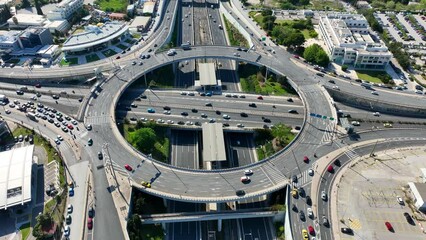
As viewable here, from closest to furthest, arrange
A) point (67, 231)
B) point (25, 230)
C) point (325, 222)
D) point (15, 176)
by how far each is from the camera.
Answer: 1. point (67, 231)
2. point (325, 222)
3. point (25, 230)
4. point (15, 176)

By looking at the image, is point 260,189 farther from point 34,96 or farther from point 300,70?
point 34,96

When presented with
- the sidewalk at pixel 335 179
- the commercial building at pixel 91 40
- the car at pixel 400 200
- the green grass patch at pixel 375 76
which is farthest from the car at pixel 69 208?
the green grass patch at pixel 375 76

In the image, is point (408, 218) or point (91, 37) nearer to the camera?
point (408, 218)

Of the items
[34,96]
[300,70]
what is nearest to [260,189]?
[300,70]

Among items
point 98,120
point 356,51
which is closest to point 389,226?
point 356,51

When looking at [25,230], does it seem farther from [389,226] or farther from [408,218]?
[408,218]

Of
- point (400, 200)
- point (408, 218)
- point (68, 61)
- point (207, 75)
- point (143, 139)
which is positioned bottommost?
point (408, 218)
